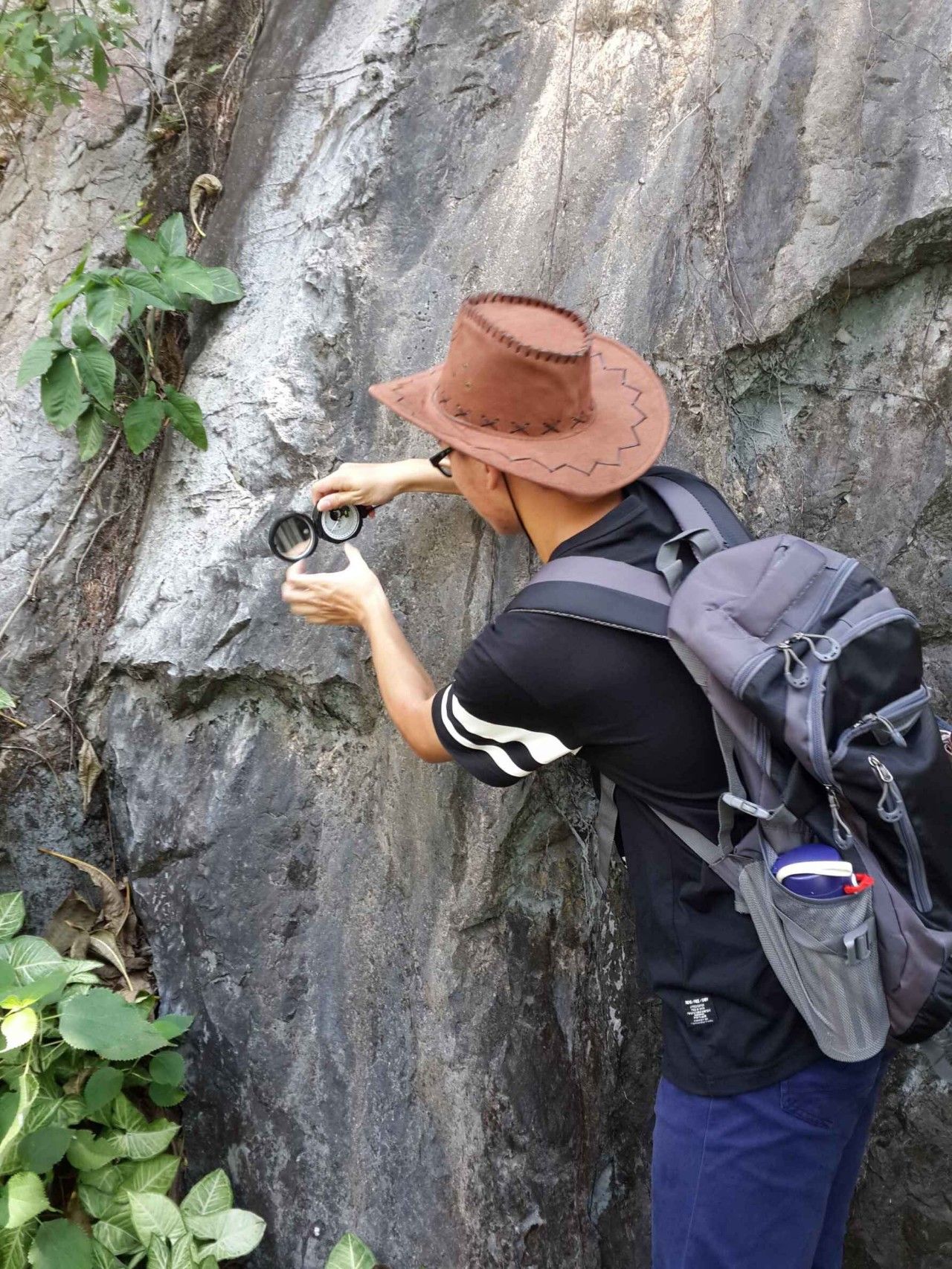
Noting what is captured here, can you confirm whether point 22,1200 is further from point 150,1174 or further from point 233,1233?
point 233,1233

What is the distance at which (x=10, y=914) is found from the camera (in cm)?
305

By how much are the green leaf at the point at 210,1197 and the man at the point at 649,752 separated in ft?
4.27

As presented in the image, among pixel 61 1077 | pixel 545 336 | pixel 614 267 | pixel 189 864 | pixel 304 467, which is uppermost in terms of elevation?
pixel 545 336

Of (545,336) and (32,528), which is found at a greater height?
(545,336)

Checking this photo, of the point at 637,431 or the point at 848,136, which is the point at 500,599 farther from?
the point at 848,136

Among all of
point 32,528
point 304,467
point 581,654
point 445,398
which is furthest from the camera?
point 32,528

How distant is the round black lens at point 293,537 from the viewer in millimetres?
2646

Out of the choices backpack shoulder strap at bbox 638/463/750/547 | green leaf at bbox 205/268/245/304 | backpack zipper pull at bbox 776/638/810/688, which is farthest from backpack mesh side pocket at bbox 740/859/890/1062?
green leaf at bbox 205/268/245/304

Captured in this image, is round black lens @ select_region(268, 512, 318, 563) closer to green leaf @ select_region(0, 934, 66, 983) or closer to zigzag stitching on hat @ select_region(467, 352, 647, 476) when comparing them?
zigzag stitching on hat @ select_region(467, 352, 647, 476)

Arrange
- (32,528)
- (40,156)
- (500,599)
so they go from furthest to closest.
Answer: (40,156) → (32,528) → (500,599)

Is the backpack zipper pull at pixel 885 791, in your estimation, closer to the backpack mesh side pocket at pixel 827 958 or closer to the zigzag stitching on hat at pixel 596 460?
the backpack mesh side pocket at pixel 827 958

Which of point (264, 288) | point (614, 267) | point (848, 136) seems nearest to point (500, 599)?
point (614, 267)

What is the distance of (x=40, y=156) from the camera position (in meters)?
3.72

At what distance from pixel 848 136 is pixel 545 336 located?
142 cm
